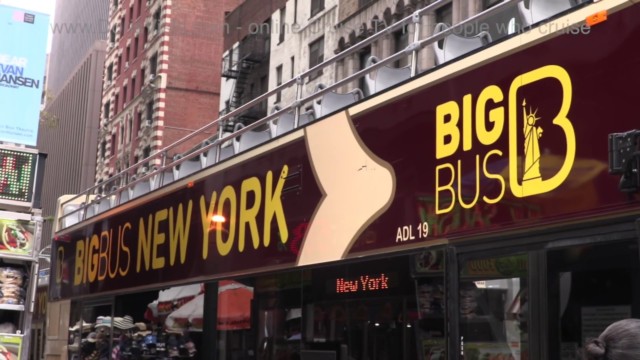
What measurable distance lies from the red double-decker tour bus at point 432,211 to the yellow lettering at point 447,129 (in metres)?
0.01

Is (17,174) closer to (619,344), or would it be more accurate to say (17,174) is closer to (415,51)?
(415,51)

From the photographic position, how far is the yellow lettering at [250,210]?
6.44m

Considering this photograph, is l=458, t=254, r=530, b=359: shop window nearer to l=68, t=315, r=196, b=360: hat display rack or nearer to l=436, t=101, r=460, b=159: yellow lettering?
l=436, t=101, r=460, b=159: yellow lettering

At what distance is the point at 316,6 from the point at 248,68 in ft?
18.6

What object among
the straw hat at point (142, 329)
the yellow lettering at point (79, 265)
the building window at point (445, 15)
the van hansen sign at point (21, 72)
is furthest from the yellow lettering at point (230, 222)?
the building window at point (445, 15)

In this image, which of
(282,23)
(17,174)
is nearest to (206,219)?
(17,174)

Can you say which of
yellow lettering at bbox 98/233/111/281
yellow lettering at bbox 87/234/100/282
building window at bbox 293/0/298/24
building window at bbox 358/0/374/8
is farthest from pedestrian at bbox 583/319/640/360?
building window at bbox 293/0/298/24

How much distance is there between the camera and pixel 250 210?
6.56m

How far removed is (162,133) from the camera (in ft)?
144

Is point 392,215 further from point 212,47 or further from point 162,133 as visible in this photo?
point 212,47

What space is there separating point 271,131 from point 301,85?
506 millimetres

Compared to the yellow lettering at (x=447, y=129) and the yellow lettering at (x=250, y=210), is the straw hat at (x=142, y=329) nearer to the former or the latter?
the yellow lettering at (x=250, y=210)

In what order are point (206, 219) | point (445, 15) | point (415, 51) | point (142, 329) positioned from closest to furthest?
point (415, 51) < point (206, 219) < point (142, 329) < point (445, 15)

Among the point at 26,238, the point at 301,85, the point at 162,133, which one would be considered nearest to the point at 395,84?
the point at 301,85
